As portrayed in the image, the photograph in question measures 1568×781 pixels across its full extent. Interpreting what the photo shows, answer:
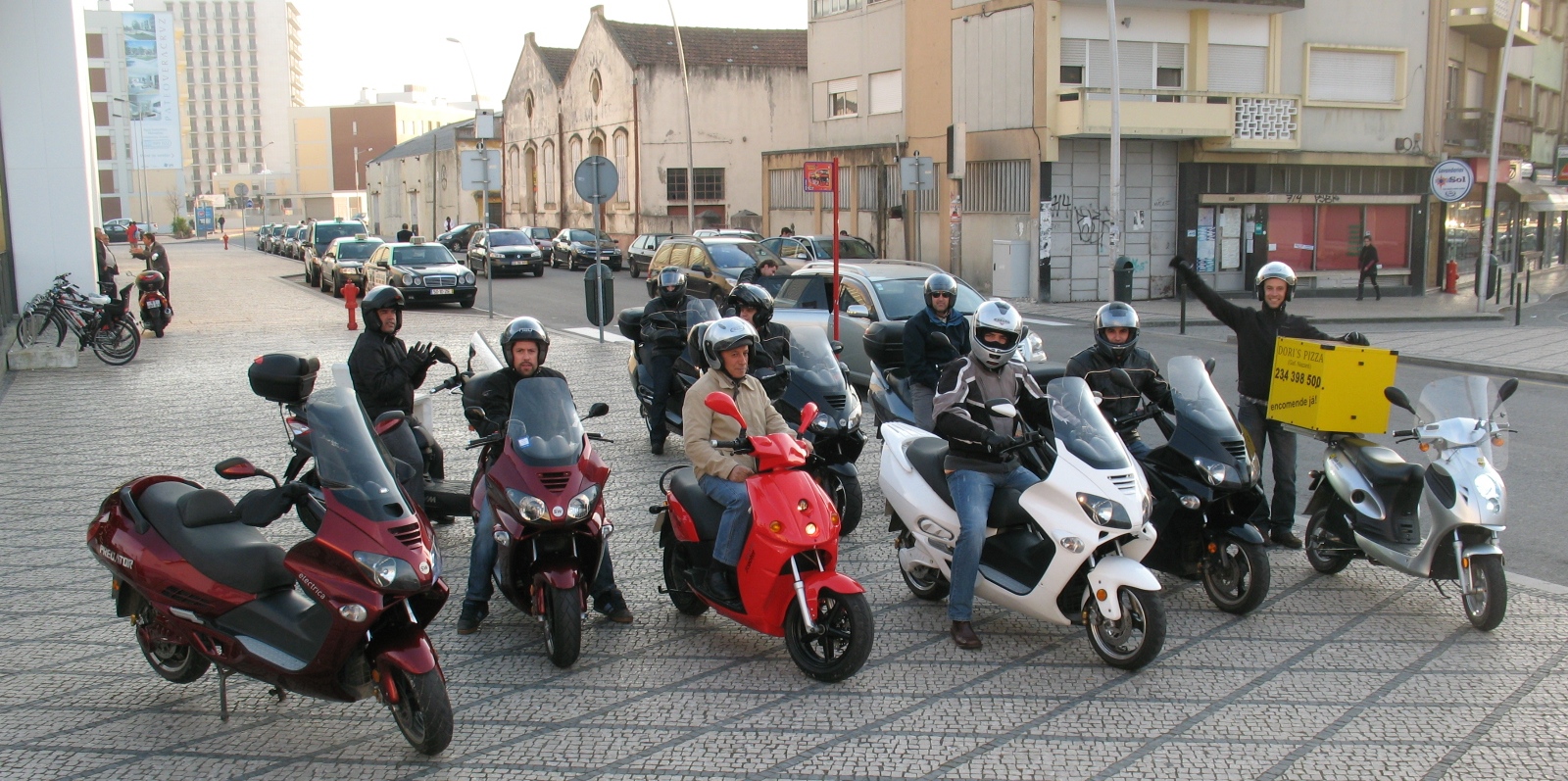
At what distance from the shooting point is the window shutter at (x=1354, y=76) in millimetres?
30016

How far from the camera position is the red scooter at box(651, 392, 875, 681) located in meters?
5.25

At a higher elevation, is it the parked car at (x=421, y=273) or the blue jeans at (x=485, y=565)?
the parked car at (x=421, y=273)

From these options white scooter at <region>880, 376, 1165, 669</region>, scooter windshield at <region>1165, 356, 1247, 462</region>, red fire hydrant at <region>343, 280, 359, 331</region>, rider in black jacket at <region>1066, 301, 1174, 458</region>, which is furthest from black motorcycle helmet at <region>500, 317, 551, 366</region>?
red fire hydrant at <region>343, 280, 359, 331</region>

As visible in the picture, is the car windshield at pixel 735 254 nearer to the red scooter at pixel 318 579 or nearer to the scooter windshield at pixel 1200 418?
the scooter windshield at pixel 1200 418

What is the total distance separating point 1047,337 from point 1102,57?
10.4m

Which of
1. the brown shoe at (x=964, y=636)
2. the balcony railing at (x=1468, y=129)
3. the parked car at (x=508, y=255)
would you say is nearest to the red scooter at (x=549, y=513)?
the brown shoe at (x=964, y=636)

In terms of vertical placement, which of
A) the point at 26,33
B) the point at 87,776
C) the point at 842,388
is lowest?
the point at 87,776

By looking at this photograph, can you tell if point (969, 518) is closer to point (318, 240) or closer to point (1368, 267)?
point (1368, 267)

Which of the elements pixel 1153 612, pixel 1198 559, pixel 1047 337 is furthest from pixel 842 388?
pixel 1047 337

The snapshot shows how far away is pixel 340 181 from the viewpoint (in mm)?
128875

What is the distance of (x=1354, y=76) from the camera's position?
30375 mm

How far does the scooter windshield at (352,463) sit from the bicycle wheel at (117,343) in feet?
44.7

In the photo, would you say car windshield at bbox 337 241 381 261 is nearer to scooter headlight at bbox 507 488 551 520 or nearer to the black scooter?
scooter headlight at bbox 507 488 551 520

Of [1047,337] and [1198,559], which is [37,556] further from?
[1047,337]
